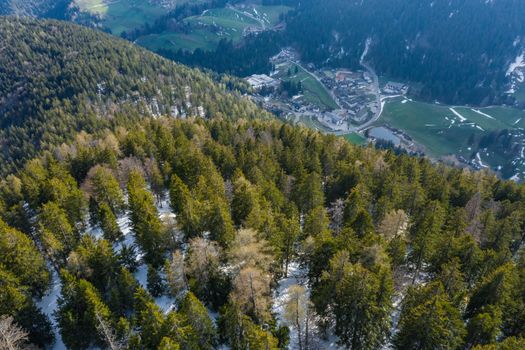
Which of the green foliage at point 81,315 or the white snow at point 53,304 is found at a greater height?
the green foliage at point 81,315

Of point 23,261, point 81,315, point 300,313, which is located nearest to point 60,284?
point 23,261

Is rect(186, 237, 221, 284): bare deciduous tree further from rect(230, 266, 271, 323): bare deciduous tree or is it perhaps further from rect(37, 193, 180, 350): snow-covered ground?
rect(37, 193, 180, 350): snow-covered ground

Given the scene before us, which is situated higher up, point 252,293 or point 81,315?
point 252,293

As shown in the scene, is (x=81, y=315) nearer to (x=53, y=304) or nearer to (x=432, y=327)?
(x=53, y=304)

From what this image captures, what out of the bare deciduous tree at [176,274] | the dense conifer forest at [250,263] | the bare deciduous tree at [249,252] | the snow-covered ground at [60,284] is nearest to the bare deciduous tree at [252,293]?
the dense conifer forest at [250,263]

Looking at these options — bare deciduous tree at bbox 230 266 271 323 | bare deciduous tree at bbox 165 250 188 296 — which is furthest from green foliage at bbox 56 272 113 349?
bare deciduous tree at bbox 230 266 271 323

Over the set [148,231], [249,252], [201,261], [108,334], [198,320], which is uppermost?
[249,252]

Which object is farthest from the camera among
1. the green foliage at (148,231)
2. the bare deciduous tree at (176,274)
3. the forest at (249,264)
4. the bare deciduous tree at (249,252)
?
the green foliage at (148,231)

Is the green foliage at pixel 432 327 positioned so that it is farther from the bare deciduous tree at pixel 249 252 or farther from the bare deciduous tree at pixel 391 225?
the bare deciduous tree at pixel 391 225

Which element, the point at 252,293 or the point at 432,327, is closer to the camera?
the point at 432,327
